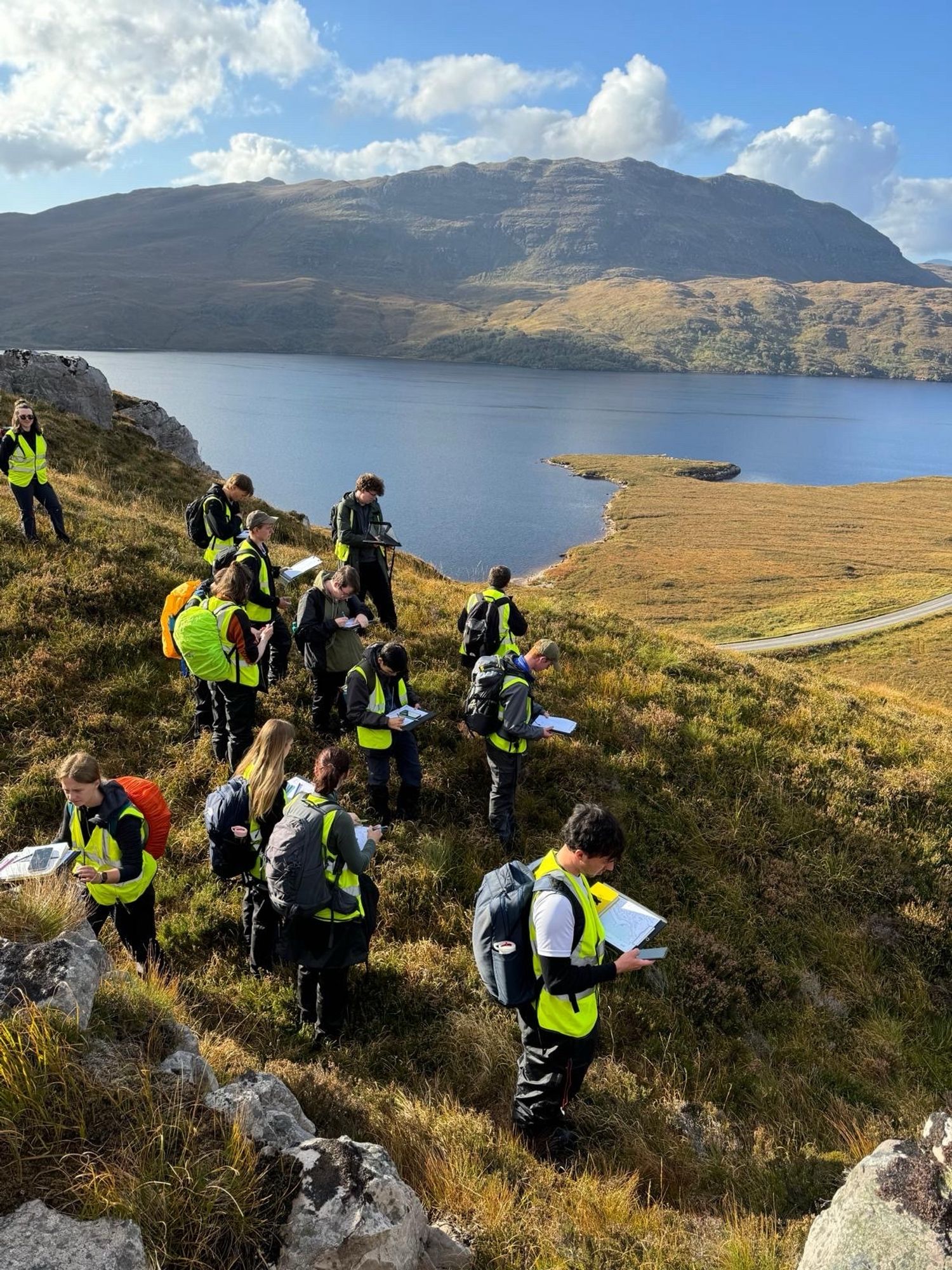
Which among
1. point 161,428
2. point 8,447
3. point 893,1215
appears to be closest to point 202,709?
point 8,447

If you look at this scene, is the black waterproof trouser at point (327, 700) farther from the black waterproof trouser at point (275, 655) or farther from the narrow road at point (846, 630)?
the narrow road at point (846, 630)

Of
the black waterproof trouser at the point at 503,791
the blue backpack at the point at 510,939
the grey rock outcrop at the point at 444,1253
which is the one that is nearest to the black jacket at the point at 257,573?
the black waterproof trouser at the point at 503,791

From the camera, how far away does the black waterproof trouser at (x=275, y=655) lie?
8695 millimetres

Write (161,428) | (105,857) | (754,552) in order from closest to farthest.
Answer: (105,857) → (161,428) → (754,552)

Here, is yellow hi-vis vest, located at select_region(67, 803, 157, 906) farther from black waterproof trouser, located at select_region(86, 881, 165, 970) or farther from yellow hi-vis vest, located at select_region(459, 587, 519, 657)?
yellow hi-vis vest, located at select_region(459, 587, 519, 657)

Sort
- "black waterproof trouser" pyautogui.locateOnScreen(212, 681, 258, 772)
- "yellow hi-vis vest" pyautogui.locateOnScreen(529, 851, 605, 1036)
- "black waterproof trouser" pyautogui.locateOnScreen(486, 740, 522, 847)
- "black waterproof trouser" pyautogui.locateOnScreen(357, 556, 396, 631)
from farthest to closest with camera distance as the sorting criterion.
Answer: "black waterproof trouser" pyautogui.locateOnScreen(357, 556, 396, 631)
"black waterproof trouser" pyautogui.locateOnScreen(486, 740, 522, 847)
"black waterproof trouser" pyautogui.locateOnScreen(212, 681, 258, 772)
"yellow hi-vis vest" pyautogui.locateOnScreen(529, 851, 605, 1036)

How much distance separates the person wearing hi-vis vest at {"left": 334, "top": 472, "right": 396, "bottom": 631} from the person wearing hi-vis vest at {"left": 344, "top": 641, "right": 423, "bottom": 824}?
316cm

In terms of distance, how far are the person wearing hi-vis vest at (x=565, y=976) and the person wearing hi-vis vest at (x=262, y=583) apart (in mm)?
5245

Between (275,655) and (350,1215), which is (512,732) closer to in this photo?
(275,655)

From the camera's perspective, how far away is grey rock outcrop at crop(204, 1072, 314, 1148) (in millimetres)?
3492

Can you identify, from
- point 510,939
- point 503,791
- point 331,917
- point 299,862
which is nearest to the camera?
point 510,939

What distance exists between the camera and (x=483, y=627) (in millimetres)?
9203

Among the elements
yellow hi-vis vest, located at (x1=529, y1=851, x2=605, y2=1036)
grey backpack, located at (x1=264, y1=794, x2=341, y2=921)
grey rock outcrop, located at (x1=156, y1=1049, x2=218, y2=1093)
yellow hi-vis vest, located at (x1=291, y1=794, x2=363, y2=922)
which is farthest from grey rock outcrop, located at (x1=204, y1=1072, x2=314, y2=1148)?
yellow hi-vis vest, located at (x1=529, y1=851, x2=605, y2=1036)

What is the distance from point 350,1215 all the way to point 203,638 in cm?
513
